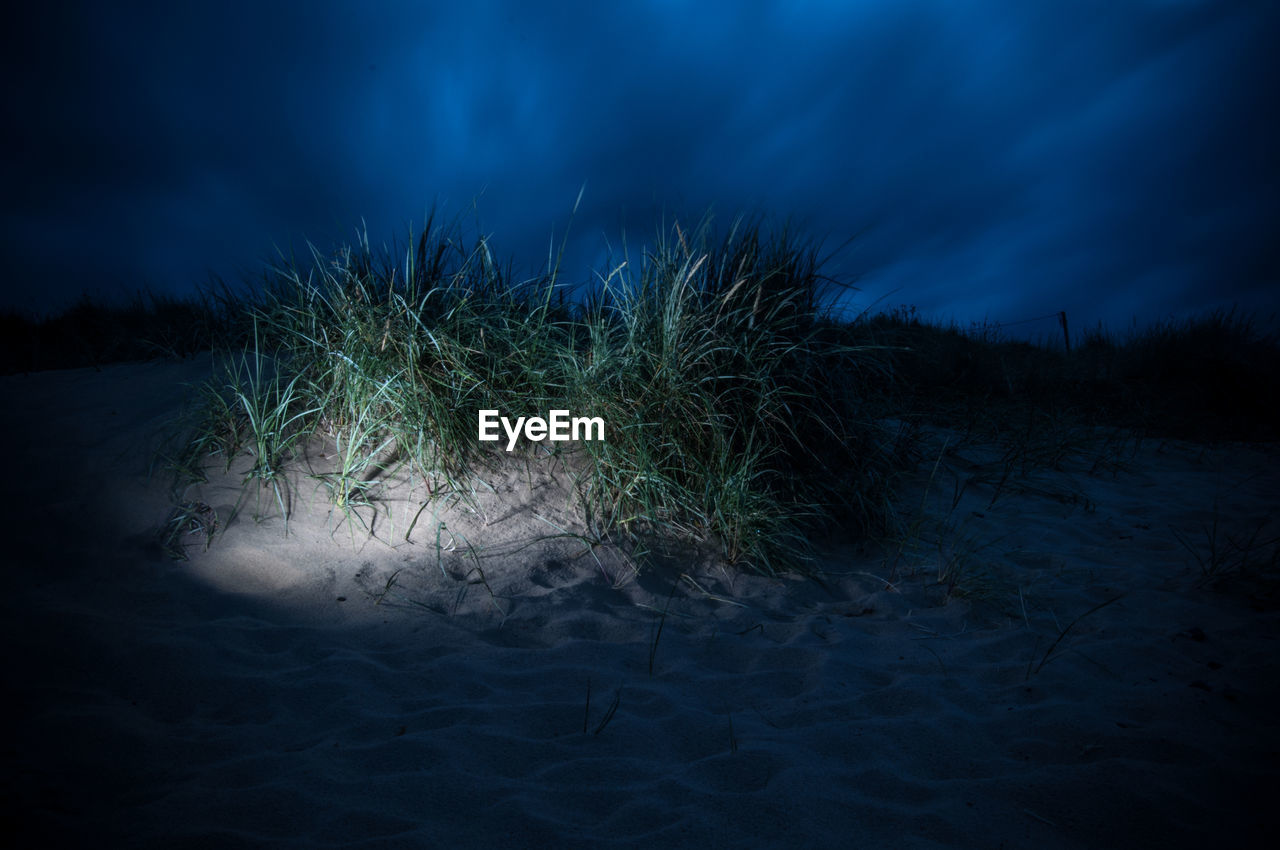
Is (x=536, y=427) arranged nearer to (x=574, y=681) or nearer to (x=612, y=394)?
(x=612, y=394)

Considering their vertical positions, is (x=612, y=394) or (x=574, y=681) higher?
(x=612, y=394)

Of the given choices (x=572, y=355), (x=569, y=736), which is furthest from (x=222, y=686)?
(x=572, y=355)

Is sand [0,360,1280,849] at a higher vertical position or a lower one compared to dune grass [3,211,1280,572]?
lower

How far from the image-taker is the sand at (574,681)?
1450 mm

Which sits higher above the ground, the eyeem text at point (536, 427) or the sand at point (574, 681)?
the eyeem text at point (536, 427)

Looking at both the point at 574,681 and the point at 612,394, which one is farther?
the point at 612,394

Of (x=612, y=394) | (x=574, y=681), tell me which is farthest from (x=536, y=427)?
(x=574, y=681)

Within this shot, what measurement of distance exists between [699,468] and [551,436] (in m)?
0.90

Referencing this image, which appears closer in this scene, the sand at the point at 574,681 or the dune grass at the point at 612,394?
the sand at the point at 574,681

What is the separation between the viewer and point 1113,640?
7.80 ft

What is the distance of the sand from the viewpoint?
1.45m

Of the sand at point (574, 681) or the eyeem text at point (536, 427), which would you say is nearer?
the sand at point (574, 681)

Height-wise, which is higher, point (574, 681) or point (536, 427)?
→ point (536, 427)

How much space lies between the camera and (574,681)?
2.10 metres
